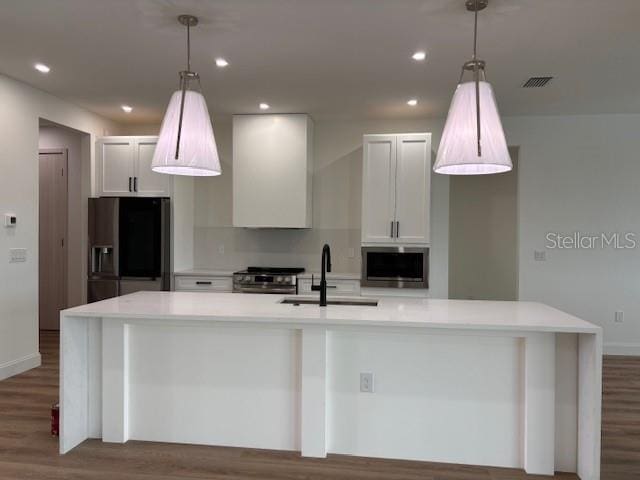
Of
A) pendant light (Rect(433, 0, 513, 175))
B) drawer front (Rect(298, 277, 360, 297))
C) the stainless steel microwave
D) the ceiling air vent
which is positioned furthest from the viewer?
drawer front (Rect(298, 277, 360, 297))

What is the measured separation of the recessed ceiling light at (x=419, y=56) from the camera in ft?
11.6

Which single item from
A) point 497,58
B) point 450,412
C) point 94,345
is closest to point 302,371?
point 450,412

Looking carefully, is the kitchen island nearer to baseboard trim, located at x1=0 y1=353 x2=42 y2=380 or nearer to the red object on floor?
the red object on floor

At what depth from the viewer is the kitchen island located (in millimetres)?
2557

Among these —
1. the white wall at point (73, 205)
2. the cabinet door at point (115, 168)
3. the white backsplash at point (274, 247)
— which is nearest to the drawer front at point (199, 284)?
the white backsplash at point (274, 247)

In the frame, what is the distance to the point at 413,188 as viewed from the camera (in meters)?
4.90

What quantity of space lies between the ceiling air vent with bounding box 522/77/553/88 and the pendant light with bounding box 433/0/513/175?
1.98 m

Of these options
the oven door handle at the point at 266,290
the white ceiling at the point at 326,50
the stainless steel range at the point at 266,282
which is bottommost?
the oven door handle at the point at 266,290

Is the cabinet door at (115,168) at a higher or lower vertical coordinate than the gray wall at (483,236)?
higher

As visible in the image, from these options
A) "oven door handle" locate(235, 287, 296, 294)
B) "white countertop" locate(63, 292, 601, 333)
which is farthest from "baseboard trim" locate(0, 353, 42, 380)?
"oven door handle" locate(235, 287, 296, 294)

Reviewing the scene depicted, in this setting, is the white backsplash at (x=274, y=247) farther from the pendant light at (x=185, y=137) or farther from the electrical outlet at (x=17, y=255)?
the pendant light at (x=185, y=137)

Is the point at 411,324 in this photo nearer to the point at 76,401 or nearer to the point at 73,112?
the point at 76,401

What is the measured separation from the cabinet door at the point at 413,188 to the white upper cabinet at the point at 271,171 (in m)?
1.04

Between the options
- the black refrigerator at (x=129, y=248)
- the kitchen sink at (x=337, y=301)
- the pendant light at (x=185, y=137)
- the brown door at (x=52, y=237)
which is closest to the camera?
the pendant light at (x=185, y=137)
